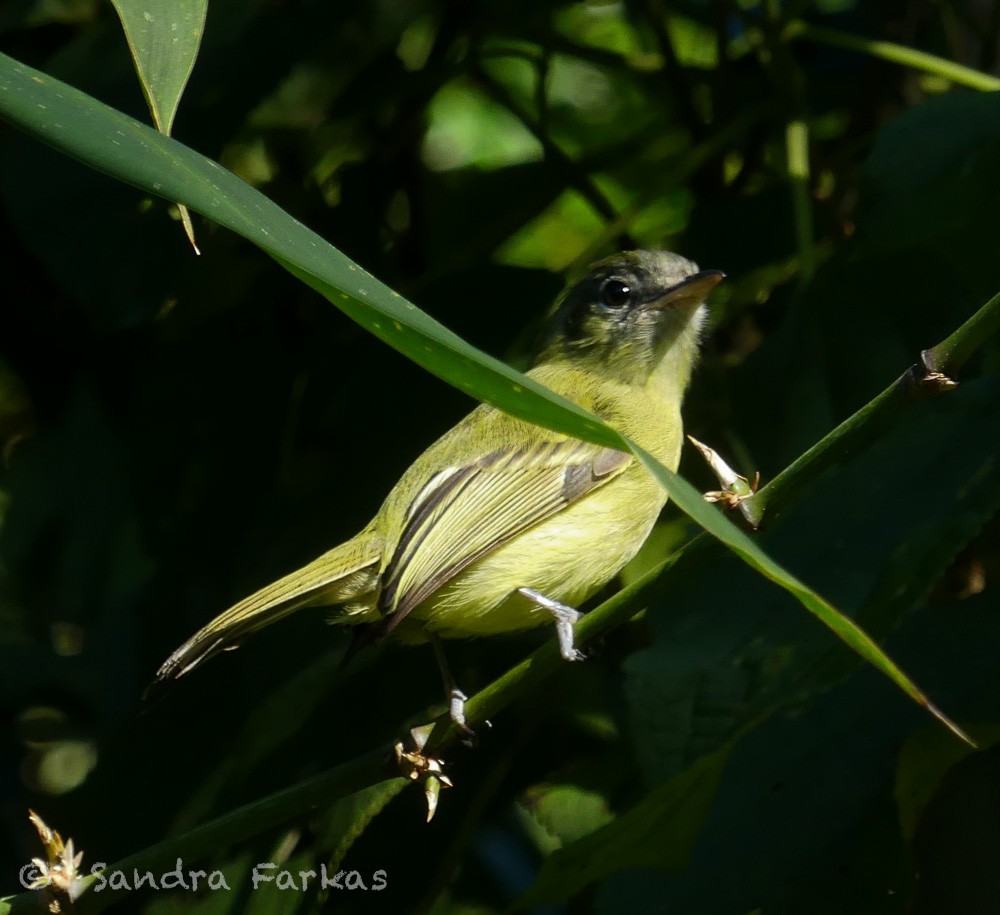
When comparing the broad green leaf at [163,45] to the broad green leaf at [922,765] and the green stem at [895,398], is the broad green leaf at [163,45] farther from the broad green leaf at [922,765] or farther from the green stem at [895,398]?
the broad green leaf at [922,765]

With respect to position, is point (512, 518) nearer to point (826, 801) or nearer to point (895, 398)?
point (826, 801)

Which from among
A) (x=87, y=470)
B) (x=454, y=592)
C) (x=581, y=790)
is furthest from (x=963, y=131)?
(x=87, y=470)

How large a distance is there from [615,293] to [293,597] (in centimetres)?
141

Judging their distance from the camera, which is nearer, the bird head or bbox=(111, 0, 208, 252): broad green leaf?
bbox=(111, 0, 208, 252): broad green leaf

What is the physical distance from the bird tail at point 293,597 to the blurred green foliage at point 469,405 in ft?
1.34

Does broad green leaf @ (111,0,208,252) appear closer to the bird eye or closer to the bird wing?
the bird wing

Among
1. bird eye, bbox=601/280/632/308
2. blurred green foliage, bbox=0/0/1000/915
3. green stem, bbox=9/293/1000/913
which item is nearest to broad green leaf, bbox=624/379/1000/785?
blurred green foliage, bbox=0/0/1000/915

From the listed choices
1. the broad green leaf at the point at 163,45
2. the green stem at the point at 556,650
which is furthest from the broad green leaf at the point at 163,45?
the green stem at the point at 556,650

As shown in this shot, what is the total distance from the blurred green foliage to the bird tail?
0.41m

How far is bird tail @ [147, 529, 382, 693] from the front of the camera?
2.59 m

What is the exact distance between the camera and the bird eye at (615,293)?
12.1 feet

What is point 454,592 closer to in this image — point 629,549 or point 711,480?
point 629,549

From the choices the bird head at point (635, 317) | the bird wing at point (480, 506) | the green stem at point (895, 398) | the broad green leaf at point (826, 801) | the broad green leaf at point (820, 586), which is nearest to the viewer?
the green stem at point (895, 398)

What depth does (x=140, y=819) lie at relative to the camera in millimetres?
3166
